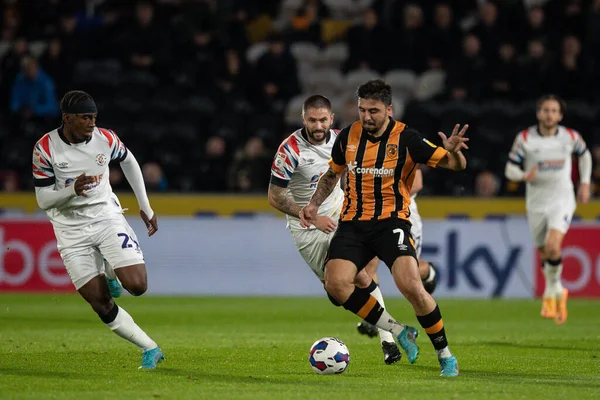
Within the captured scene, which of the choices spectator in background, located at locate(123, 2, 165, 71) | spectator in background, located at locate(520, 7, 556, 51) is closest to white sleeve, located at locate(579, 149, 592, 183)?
spectator in background, located at locate(520, 7, 556, 51)

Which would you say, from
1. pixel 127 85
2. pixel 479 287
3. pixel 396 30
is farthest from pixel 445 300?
pixel 127 85

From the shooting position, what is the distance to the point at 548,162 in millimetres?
14016

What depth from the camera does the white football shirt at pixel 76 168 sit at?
29.5ft

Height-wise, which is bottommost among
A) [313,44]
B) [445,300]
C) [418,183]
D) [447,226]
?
[445,300]

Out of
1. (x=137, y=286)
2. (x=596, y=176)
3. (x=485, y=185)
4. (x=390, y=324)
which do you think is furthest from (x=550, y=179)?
(x=137, y=286)

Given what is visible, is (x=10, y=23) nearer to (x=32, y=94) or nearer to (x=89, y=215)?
(x=32, y=94)

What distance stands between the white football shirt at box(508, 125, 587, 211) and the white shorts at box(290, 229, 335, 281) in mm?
4554

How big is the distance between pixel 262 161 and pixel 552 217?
17.7 feet

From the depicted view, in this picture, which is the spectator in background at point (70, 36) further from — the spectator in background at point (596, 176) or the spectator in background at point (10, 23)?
the spectator in background at point (596, 176)

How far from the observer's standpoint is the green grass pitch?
7.62m

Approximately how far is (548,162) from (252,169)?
536cm

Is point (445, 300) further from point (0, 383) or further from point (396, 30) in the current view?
point (0, 383)

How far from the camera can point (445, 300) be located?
1670 centimetres

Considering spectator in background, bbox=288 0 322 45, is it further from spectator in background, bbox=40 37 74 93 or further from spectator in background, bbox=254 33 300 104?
spectator in background, bbox=40 37 74 93
